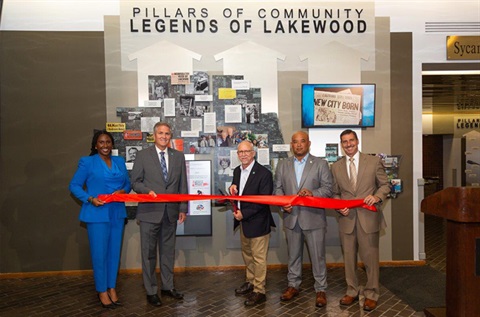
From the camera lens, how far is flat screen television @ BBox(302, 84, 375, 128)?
5.79 m

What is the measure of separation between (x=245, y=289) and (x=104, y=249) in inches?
68.5

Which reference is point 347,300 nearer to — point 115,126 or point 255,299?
point 255,299

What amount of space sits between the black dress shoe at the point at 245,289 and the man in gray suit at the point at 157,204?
0.71m

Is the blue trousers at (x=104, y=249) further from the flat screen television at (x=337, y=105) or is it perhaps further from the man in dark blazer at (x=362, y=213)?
the flat screen television at (x=337, y=105)

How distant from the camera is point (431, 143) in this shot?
14266 mm

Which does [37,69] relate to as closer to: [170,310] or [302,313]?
[170,310]

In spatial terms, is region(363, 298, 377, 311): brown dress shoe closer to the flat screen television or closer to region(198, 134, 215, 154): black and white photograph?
the flat screen television

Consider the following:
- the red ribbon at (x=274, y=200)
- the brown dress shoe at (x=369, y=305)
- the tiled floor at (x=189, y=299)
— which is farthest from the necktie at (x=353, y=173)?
the tiled floor at (x=189, y=299)

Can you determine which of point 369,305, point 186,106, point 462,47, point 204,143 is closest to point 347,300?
point 369,305

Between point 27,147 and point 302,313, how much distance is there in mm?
4480

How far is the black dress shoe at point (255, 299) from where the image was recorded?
172 inches

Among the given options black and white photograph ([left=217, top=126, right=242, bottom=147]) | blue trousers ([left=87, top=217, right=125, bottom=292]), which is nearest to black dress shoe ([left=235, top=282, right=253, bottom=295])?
blue trousers ([left=87, top=217, right=125, bottom=292])

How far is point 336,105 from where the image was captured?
5.81m

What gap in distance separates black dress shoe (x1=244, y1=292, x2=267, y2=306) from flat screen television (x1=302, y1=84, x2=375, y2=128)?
258cm
